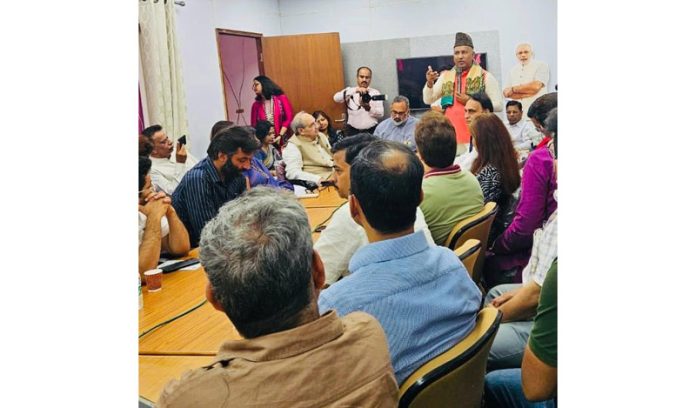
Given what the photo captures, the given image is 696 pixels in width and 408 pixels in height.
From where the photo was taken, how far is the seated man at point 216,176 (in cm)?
217

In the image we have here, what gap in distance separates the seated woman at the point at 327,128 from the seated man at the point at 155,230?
2896mm

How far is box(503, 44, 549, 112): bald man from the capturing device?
499 centimetres

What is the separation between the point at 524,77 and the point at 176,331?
478 cm

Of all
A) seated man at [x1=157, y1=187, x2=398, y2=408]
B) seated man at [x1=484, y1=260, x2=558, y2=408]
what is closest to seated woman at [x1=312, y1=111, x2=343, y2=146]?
seated man at [x1=484, y1=260, x2=558, y2=408]

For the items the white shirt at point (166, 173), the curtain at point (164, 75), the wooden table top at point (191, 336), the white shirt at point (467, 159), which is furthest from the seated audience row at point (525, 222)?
the curtain at point (164, 75)

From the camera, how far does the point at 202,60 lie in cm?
461

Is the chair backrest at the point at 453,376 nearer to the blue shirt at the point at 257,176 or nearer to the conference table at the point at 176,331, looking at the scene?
the conference table at the point at 176,331

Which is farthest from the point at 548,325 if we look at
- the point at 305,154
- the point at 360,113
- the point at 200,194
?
the point at 360,113

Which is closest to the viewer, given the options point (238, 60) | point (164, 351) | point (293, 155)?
point (164, 351)
